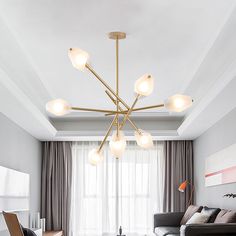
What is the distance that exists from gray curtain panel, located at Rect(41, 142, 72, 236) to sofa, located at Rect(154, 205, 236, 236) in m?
2.04

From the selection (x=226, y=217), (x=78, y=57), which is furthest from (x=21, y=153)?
(x=78, y=57)

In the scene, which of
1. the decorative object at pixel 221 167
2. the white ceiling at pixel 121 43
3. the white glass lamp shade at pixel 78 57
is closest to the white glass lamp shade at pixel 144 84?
the white glass lamp shade at pixel 78 57

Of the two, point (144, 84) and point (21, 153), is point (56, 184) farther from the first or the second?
point (144, 84)

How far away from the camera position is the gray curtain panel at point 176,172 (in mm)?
9742

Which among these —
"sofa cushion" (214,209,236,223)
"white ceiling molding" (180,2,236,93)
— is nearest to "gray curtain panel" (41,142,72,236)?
"white ceiling molding" (180,2,236,93)

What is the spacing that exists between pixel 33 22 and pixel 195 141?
5721 mm

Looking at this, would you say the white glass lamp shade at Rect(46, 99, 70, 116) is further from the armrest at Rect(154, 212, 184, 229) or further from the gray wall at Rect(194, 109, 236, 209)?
the armrest at Rect(154, 212, 184, 229)

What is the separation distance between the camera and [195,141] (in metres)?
9.59

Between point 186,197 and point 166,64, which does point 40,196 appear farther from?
point 166,64

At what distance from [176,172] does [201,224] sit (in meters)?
4.74

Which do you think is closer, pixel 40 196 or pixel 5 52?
pixel 5 52

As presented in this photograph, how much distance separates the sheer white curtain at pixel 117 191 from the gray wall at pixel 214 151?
923mm

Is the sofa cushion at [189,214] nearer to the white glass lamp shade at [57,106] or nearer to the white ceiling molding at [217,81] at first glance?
the white ceiling molding at [217,81]

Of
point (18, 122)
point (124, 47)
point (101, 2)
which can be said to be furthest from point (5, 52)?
point (18, 122)
